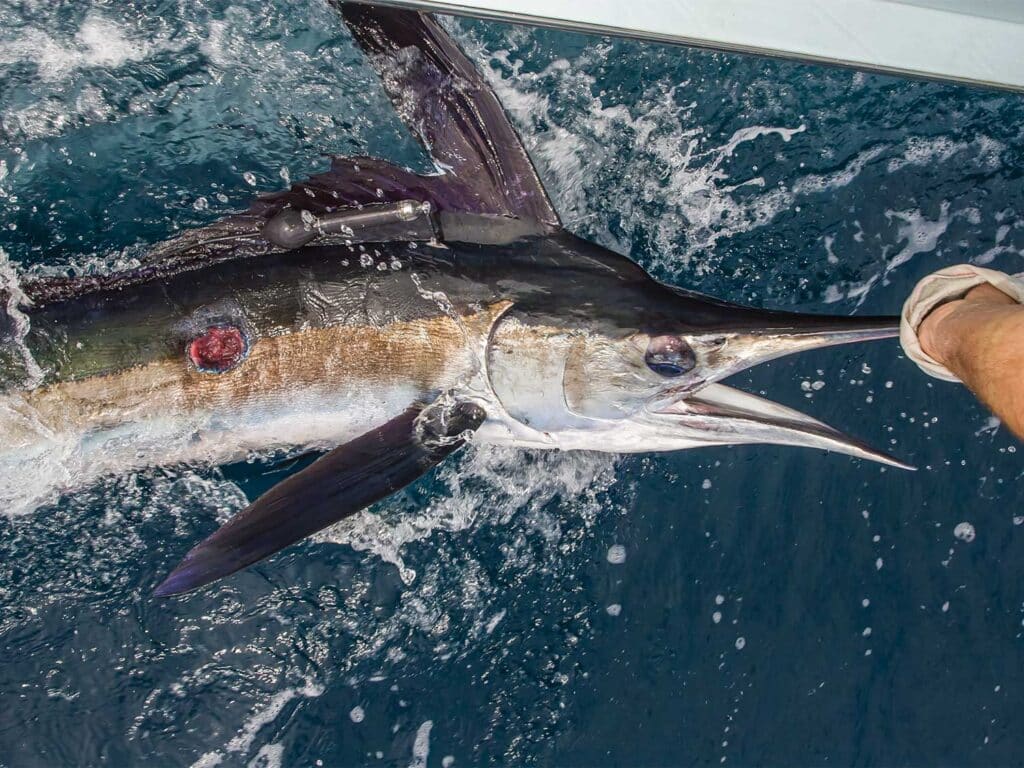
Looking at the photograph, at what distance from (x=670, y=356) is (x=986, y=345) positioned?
784 mm

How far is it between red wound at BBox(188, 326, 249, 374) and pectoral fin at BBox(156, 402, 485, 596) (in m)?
0.43

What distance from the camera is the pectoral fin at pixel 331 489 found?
2232 millimetres

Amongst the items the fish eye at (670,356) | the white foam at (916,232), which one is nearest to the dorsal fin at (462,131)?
the fish eye at (670,356)

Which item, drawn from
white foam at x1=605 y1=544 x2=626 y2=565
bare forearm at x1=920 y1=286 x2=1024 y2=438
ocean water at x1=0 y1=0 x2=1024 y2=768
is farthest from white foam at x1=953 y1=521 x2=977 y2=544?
bare forearm at x1=920 y1=286 x2=1024 y2=438

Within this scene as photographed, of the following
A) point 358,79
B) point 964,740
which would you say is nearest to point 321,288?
point 358,79

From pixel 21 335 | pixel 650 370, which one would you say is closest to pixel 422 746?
pixel 650 370

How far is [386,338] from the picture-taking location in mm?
2469

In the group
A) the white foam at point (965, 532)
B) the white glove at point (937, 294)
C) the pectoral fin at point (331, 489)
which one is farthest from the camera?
the white foam at point (965, 532)

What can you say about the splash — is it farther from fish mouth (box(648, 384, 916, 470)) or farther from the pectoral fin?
fish mouth (box(648, 384, 916, 470))

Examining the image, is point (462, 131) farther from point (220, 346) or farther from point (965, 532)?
point (965, 532)

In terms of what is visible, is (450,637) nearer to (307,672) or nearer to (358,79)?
(307,672)

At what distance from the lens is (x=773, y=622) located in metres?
3.77

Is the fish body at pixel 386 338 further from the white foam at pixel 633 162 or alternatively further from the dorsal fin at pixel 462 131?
the white foam at pixel 633 162

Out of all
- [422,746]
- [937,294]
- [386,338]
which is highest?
[937,294]
